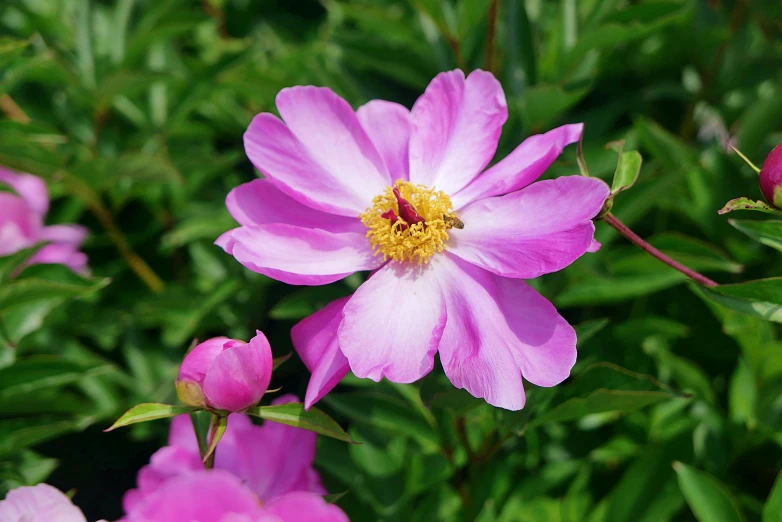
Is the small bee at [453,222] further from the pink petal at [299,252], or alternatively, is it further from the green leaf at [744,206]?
the green leaf at [744,206]

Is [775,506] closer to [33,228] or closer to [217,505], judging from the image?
[217,505]

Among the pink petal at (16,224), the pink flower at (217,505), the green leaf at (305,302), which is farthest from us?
the pink petal at (16,224)

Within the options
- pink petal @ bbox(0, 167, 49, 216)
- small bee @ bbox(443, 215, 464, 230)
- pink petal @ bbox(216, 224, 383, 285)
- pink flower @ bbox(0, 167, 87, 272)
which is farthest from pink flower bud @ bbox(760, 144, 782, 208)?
pink petal @ bbox(0, 167, 49, 216)

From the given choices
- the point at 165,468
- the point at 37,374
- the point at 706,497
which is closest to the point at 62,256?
the point at 37,374

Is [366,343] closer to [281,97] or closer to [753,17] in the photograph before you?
[281,97]

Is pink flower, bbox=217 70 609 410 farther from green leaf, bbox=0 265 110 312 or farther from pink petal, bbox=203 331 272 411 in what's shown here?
green leaf, bbox=0 265 110 312

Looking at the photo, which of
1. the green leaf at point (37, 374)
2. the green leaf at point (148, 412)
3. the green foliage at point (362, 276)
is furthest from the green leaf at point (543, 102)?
the green leaf at point (37, 374)
